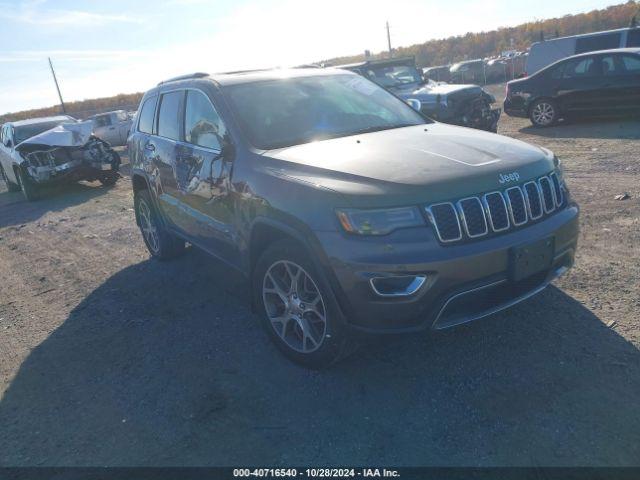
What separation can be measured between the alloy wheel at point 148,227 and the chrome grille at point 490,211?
4.06 metres

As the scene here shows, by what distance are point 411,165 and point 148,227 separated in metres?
4.04

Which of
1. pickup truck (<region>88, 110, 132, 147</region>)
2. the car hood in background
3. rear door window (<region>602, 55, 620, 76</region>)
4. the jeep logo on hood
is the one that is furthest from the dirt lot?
pickup truck (<region>88, 110, 132, 147</region>)

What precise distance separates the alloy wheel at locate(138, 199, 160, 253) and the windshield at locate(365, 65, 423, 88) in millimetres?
7605

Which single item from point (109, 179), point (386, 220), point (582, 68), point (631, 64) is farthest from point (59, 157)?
point (631, 64)

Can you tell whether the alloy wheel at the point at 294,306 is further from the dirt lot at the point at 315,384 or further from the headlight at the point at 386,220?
the headlight at the point at 386,220

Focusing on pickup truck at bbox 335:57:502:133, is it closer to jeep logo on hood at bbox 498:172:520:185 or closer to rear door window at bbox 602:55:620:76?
rear door window at bbox 602:55:620:76

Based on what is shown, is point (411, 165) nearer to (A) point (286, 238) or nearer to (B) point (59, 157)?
(A) point (286, 238)

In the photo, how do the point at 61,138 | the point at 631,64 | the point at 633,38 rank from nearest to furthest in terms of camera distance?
the point at 631,64
the point at 61,138
the point at 633,38

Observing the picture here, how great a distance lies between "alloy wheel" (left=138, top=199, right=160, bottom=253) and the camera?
602 cm

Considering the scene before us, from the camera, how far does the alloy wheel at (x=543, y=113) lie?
12430mm

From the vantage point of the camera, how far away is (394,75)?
503 inches

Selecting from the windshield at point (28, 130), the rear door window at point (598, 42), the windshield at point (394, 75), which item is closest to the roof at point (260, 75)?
the windshield at point (394, 75)

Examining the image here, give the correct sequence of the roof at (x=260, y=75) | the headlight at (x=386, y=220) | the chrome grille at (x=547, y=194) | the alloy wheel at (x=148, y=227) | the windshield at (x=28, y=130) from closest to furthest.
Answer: the headlight at (x=386, y=220) → the chrome grille at (x=547, y=194) → the roof at (x=260, y=75) → the alloy wheel at (x=148, y=227) → the windshield at (x=28, y=130)

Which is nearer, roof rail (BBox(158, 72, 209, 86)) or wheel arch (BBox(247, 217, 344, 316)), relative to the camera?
wheel arch (BBox(247, 217, 344, 316))
